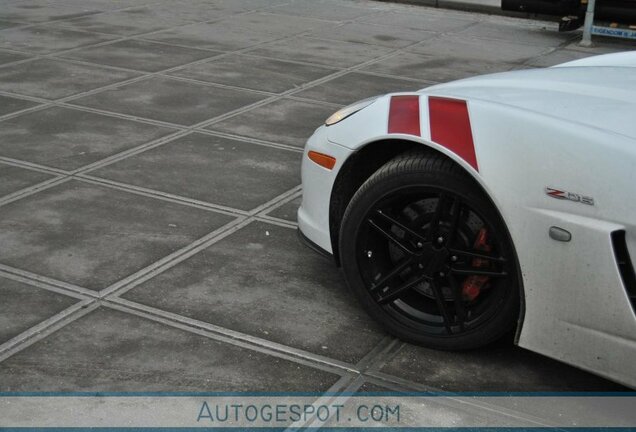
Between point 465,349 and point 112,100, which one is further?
point 112,100

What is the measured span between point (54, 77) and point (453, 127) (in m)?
5.89

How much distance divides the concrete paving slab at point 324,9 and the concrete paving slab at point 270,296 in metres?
8.21

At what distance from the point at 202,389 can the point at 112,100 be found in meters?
4.90

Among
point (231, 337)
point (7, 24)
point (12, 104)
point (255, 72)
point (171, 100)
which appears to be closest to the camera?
point (231, 337)

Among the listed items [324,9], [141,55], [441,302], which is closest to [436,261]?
[441,302]

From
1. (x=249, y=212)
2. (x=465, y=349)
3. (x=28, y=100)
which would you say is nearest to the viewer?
(x=465, y=349)

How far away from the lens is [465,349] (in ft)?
13.5

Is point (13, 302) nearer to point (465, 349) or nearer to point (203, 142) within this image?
point (465, 349)

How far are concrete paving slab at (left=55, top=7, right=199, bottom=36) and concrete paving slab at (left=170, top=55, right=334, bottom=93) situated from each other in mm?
1950

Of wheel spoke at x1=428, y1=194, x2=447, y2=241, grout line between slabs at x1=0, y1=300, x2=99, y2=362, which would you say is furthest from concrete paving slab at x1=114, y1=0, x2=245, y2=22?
wheel spoke at x1=428, y1=194, x2=447, y2=241

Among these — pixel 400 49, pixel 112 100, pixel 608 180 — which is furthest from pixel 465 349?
pixel 400 49

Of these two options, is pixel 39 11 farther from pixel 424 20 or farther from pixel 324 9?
pixel 424 20

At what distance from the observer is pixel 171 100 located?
8.34 m

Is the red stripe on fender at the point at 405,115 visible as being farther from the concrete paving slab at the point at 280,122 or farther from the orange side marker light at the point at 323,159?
the concrete paving slab at the point at 280,122
